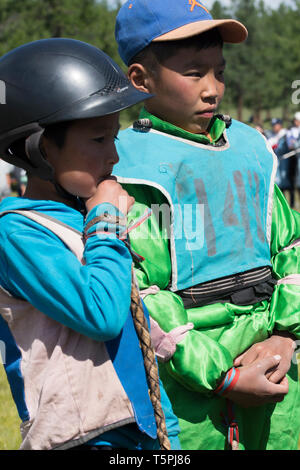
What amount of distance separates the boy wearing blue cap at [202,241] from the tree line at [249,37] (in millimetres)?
34434

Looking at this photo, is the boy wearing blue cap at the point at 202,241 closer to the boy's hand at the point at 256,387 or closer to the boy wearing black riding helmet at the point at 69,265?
the boy's hand at the point at 256,387

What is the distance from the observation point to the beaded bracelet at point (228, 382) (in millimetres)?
2459

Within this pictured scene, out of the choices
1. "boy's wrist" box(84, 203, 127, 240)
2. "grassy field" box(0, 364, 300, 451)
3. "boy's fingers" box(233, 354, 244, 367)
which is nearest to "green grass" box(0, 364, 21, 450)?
"grassy field" box(0, 364, 300, 451)

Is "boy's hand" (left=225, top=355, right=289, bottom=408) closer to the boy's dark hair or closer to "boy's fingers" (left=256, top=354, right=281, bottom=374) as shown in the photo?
"boy's fingers" (left=256, top=354, right=281, bottom=374)

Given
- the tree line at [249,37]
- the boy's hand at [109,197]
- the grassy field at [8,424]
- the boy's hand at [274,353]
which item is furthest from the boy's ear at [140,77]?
the tree line at [249,37]

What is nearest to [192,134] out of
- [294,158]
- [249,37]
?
[294,158]

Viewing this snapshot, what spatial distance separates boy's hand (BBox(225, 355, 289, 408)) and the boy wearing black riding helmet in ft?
1.35

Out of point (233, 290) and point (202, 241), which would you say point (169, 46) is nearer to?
point (202, 241)

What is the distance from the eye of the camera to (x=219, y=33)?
8.66ft

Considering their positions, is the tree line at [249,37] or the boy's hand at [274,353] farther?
the tree line at [249,37]

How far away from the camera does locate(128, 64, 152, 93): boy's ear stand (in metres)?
2.63

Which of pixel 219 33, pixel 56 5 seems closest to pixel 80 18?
pixel 56 5

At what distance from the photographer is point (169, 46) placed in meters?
2.56

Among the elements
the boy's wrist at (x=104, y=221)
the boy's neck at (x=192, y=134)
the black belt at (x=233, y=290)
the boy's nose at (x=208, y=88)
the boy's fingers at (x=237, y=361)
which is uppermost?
the boy's nose at (x=208, y=88)
